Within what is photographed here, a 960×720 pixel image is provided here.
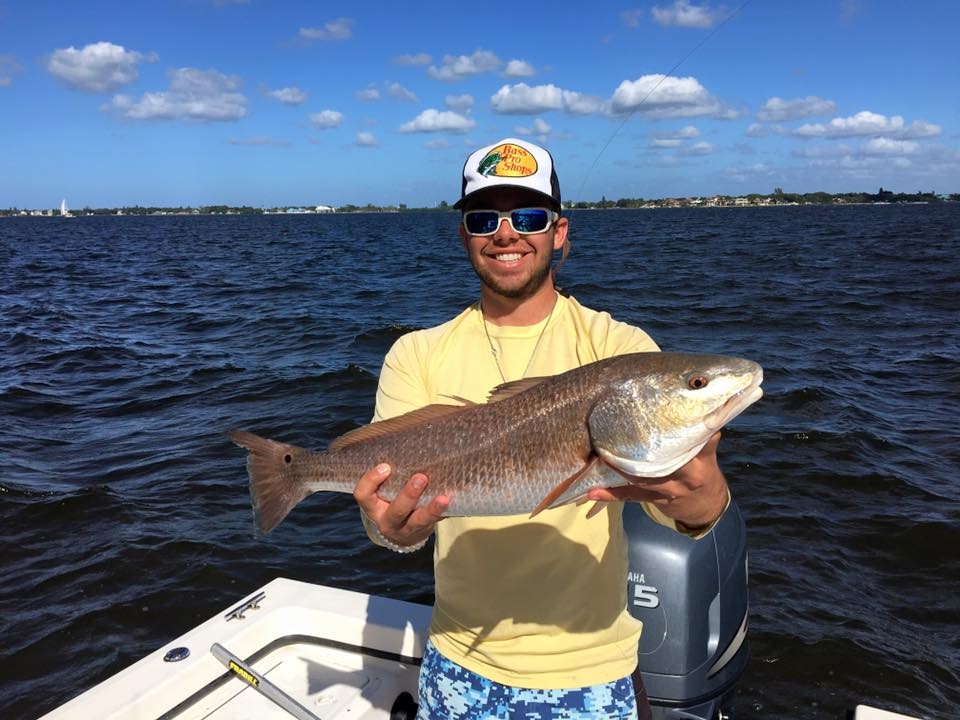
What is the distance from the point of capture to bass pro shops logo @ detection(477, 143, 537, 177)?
3428 mm

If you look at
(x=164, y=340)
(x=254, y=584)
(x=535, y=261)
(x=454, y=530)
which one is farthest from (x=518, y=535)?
(x=164, y=340)

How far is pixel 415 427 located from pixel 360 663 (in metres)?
2.48

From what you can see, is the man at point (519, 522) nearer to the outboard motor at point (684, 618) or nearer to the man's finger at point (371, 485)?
the man's finger at point (371, 485)

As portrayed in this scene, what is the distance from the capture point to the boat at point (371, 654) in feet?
13.9

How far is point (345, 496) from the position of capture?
10.0 meters

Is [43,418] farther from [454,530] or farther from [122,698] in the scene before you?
[454,530]

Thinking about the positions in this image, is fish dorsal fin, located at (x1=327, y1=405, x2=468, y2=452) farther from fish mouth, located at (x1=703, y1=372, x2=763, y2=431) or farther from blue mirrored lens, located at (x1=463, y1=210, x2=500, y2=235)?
fish mouth, located at (x1=703, y1=372, x2=763, y2=431)

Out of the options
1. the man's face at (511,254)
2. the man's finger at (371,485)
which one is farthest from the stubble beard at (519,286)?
the man's finger at (371,485)

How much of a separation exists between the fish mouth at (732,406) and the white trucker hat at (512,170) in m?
1.34

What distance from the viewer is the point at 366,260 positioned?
45.7m

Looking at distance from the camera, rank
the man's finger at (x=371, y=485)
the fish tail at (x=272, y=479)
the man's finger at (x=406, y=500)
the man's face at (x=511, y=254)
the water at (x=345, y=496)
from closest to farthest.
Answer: the man's finger at (x=406, y=500)
the man's finger at (x=371, y=485)
the man's face at (x=511, y=254)
the fish tail at (x=272, y=479)
the water at (x=345, y=496)

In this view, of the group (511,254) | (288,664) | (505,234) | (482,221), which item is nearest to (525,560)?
(511,254)

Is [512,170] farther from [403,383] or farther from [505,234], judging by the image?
[403,383]

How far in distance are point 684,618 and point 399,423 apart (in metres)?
2.36
